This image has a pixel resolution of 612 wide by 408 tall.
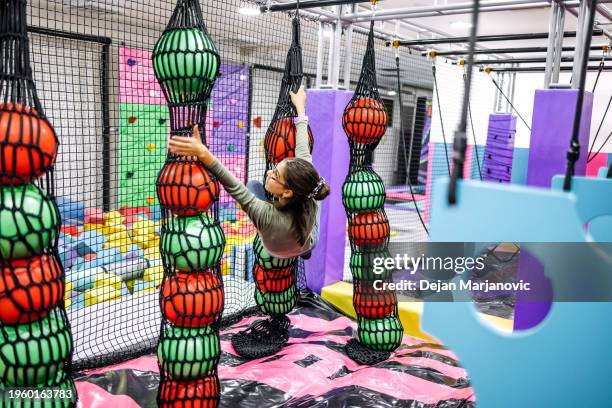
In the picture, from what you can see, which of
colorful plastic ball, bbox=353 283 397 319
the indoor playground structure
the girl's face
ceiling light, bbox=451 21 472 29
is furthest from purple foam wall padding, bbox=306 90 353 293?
ceiling light, bbox=451 21 472 29

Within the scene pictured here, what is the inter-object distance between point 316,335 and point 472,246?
206 centimetres

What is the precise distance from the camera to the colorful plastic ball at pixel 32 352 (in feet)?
4.65

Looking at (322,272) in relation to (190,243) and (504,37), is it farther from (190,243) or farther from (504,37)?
(504,37)

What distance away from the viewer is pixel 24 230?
4.47ft

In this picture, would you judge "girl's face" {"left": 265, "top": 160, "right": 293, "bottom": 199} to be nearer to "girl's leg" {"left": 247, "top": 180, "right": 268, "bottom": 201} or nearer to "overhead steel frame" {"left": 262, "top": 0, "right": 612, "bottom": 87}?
"girl's leg" {"left": 247, "top": 180, "right": 268, "bottom": 201}

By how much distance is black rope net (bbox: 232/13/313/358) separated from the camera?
247cm

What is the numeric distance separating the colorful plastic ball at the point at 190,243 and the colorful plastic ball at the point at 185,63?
0.43 meters

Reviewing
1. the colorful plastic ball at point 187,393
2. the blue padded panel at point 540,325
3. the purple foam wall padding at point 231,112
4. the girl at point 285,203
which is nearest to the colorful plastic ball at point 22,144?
the girl at point 285,203

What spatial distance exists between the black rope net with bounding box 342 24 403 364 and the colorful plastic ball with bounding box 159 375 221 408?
0.96 m

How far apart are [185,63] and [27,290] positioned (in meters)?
0.85

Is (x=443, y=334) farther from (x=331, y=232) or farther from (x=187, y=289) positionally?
(x=331, y=232)

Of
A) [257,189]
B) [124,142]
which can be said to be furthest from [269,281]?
[124,142]

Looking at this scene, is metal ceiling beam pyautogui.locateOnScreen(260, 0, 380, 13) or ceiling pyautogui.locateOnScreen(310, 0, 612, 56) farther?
ceiling pyautogui.locateOnScreen(310, 0, 612, 56)

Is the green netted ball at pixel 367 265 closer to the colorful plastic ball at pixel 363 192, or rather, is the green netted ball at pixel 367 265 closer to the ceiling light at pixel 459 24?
the colorful plastic ball at pixel 363 192
